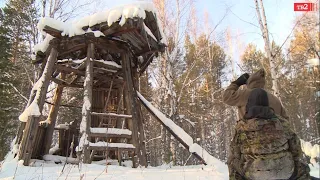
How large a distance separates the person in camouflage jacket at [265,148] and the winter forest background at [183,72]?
22.9 feet

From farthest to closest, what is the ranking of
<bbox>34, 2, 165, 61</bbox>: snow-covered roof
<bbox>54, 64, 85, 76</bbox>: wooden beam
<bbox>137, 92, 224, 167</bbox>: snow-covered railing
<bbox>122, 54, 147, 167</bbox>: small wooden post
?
<bbox>54, 64, 85, 76</bbox>: wooden beam → <bbox>122, 54, 147, 167</bbox>: small wooden post → <bbox>137, 92, 224, 167</bbox>: snow-covered railing → <bbox>34, 2, 165, 61</bbox>: snow-covered roof

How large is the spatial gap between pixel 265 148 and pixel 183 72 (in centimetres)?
1564

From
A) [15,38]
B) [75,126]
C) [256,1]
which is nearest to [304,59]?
[256,1]

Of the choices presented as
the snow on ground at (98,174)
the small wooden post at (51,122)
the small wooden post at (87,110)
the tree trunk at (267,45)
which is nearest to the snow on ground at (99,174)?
the snow on ground at (98,174)

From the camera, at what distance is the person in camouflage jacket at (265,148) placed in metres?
2.27

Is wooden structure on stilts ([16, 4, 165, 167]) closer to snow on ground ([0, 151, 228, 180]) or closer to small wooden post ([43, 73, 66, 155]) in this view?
small wooden post ([43, 73, 66, 155])

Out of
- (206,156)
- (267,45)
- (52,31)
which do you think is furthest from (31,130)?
(267,45)

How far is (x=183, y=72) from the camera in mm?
17828

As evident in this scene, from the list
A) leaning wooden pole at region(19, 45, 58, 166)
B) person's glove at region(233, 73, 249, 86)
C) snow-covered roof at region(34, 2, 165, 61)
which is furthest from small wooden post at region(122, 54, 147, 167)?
person's glove at region(233, 73, 249, 86)

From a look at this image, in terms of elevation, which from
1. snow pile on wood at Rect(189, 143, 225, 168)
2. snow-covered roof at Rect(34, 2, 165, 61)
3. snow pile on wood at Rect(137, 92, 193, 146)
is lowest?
snow pile on wood at Rect(189, 143, 225, 168)

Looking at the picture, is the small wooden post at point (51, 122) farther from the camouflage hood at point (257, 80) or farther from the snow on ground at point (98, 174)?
the camouflage hood at point (257, 80)

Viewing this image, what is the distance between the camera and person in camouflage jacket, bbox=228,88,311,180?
2.27 meters

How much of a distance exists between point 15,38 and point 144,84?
990 cm

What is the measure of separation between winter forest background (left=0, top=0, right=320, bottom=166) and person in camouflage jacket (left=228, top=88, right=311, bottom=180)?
6975 millimetres
